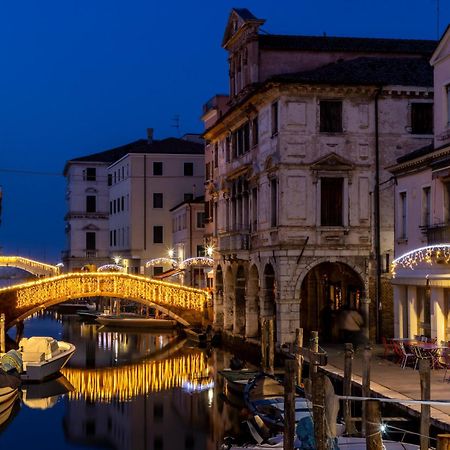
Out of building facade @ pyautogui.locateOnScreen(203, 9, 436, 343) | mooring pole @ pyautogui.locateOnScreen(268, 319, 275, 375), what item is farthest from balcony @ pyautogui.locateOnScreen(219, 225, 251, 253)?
mooring pole @ pyautogui.locateOnScreen(268, 319, 275, 375)

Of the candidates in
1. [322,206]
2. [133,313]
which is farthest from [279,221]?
[133,313]

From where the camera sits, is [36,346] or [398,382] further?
[36,346]

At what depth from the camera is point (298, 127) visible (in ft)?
105

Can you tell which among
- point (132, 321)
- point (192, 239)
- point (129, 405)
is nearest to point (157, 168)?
point (192, 239)

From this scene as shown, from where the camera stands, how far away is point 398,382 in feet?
74.6

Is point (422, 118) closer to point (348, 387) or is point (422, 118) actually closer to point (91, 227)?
point (348, 387)

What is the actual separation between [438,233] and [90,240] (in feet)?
203

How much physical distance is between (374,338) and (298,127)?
7650 mm

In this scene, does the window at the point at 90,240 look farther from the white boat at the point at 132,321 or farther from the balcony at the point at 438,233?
the balcony at the point at 438,233

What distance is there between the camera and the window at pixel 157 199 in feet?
219

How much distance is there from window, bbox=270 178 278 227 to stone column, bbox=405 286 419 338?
6.32 metres

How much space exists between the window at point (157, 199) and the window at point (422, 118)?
35.4 meters

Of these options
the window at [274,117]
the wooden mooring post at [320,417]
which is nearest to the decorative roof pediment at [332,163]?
the window at [274,117]

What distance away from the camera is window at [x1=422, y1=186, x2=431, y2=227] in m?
27.3
